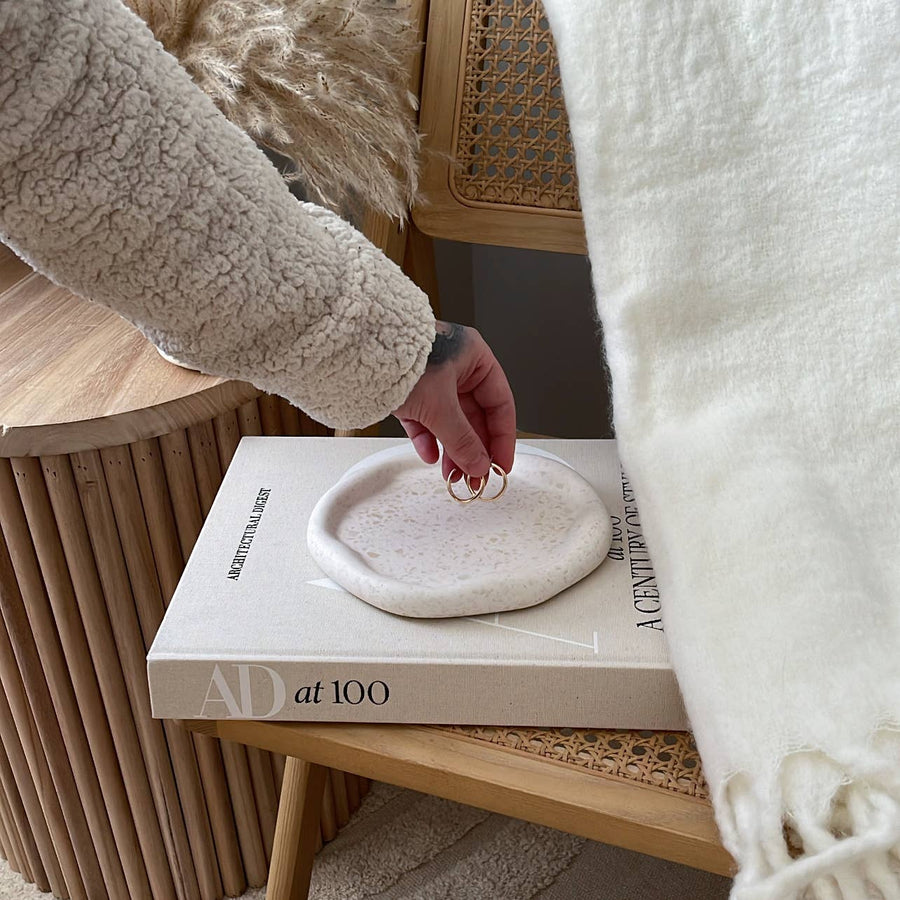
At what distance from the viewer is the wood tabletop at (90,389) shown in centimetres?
63

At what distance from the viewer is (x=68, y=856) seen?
2.73ft

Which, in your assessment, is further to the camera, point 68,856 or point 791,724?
point 68,856

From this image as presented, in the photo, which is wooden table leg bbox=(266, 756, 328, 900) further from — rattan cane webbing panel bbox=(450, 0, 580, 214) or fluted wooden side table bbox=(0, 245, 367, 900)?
rattan cane webbing panel bbox=(450, 0, 580, 214)

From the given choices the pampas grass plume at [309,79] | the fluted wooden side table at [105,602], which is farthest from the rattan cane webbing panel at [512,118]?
the fluted wooden side table at [105,602]

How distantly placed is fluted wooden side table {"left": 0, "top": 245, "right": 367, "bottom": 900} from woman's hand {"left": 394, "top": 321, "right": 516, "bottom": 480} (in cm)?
20

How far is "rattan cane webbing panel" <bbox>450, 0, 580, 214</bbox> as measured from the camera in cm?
76

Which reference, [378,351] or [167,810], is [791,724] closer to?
[378,351]

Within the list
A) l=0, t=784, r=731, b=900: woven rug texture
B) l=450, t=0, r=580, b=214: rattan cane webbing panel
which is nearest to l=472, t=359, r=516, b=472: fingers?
l=450, t=0, r=580, b=214: rattan cane webbing panel

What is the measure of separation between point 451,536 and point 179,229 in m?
0.23

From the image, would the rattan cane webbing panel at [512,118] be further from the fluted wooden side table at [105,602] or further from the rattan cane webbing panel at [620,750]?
the rattan cane webbing panel at [620,750]

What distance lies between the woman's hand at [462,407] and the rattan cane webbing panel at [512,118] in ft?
0.93

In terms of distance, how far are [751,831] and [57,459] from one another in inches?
19.3

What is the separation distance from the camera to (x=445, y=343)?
1.63ft

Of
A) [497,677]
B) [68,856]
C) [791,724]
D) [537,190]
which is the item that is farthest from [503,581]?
[68,856]
